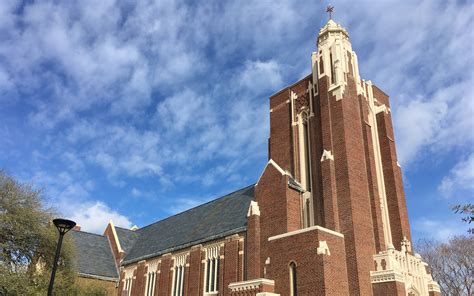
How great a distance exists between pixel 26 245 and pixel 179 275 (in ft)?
37.9

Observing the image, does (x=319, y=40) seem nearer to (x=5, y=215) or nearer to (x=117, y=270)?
(x=5, y=215)

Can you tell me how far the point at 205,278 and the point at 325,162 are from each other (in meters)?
12.4

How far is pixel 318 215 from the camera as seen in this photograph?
2611 centimetres

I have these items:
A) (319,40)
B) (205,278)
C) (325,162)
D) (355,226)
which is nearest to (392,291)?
(355,226)

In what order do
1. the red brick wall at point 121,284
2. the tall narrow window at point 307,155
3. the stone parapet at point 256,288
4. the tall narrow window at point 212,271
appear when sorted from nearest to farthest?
1. the stone parapet at point 256,288
2. the tall narrow window at point 307,155
3. the tall narrow window at point 212,271
4. the red brick wall at point 121,284

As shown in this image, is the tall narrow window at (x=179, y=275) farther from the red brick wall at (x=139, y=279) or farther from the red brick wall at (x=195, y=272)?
the red brick wall at (x=139, y=279)

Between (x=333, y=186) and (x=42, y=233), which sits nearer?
(x=333, y=186)

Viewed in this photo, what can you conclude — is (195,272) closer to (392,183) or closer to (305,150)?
(305,150)

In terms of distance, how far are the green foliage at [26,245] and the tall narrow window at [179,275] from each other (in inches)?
287

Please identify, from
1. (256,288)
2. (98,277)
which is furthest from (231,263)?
(98,277)

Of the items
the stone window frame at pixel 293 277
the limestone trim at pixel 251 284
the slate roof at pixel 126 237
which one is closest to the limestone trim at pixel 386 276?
the stone window frame at pixel 293 277

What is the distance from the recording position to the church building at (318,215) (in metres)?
22.7

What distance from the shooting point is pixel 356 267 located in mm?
Answer: 22375

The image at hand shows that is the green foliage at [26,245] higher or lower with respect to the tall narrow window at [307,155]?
lower
